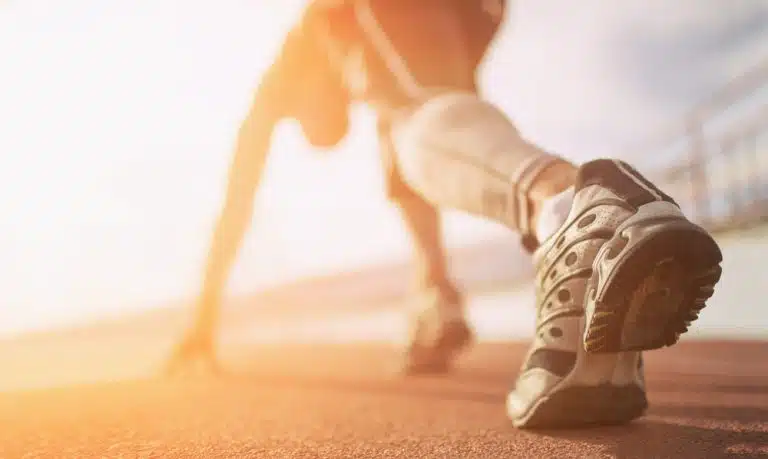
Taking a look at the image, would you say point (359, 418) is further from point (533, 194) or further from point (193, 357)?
point (193, 357)

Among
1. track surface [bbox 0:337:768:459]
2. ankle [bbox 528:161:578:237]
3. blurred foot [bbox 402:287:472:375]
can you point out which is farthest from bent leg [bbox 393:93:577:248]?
blurred foot [bbox 402:287:472:375]

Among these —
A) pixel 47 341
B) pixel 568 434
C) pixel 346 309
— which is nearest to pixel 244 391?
pixel 568 434

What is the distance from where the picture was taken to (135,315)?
20.6ft

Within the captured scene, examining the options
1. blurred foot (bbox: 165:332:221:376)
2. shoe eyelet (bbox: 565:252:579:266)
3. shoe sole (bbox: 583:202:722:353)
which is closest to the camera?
shoe sole (bbox: 583:202:722:353)

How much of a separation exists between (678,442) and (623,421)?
0.11 meters

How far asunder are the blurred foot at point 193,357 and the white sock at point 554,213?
1182 mm

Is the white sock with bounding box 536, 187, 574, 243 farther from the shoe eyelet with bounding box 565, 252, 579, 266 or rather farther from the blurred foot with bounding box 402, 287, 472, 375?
the blurred foot with bounding box 402, 287, 472, 375

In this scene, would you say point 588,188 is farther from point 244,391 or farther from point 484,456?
point 244,391

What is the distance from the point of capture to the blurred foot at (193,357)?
68.0 inches

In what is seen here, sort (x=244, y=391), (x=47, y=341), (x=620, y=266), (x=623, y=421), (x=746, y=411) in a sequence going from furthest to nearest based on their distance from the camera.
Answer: (x=47, y=341) → (x=244, y=391) → (x=746, y=411) → (x=623, y=421) → (x=620, y=266)

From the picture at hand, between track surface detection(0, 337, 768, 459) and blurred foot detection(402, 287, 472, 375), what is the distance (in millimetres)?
60

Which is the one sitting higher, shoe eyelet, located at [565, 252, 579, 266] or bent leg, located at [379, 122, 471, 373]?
shoe eyelet, located at [565, 252, 579, 266]

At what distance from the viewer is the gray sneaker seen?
62 cm

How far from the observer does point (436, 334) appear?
5.76 feet
